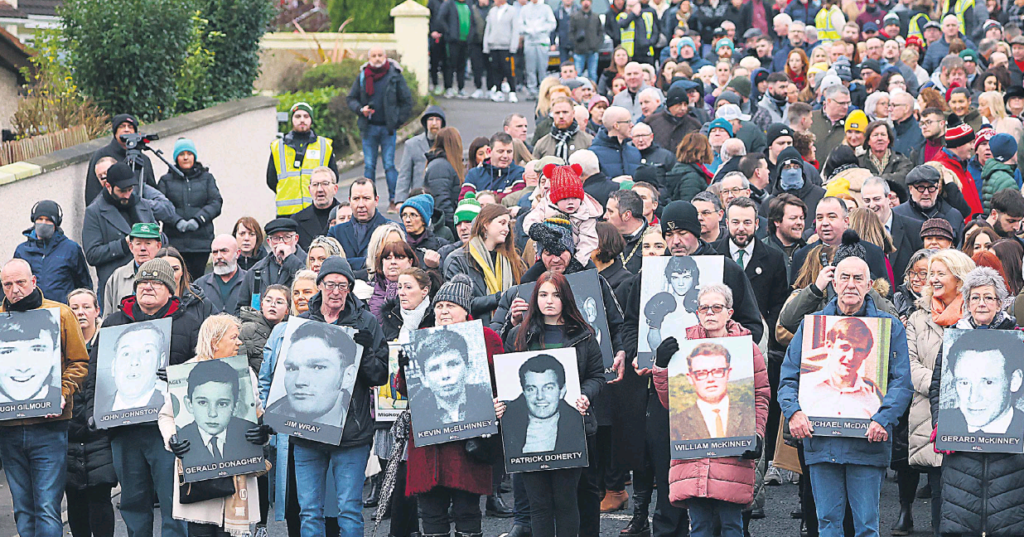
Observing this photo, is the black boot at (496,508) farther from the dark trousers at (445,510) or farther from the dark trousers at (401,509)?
the dark trousers at (445,510)

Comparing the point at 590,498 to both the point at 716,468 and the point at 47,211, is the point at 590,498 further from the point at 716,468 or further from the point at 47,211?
the point at 47,211

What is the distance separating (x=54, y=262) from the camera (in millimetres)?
11016

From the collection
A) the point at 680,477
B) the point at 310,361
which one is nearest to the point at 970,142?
the point at 680,477

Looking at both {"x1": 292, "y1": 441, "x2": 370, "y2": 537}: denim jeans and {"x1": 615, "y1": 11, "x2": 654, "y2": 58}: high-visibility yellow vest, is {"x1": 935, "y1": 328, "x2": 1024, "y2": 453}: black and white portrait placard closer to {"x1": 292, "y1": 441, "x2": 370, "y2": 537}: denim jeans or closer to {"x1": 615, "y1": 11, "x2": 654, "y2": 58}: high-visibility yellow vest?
{"x1": 292, "y1": 441, "x2": 370, "y2": 537}: denim jeans

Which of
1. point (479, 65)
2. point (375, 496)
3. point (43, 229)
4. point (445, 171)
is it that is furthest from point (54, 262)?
point (479, 65)

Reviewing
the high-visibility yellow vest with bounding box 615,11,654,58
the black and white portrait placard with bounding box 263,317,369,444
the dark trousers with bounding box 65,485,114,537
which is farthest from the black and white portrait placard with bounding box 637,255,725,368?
the high-visibility yellow vest with bounding box 615,11,654,58

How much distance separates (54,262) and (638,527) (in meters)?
5.39

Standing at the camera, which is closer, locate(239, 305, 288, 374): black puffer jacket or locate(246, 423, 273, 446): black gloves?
locate(246, 423, 273, 446): black gloves

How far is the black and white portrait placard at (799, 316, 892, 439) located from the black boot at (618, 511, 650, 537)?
5.73 ft

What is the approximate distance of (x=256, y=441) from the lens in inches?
319

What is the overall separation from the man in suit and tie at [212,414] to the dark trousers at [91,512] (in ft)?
3.73

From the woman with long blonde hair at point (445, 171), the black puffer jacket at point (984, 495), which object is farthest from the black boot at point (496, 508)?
the woman with long blonde hair at point (445, 171)

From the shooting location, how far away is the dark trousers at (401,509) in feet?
27.5

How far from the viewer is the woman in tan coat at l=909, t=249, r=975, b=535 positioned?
8.06m
